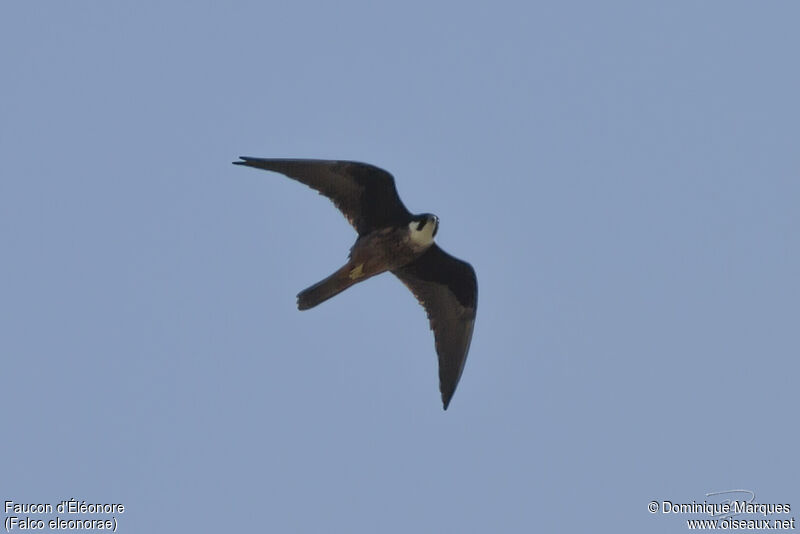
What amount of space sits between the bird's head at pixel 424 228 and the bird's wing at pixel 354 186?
0.20 meters

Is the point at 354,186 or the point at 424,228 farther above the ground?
the point at 354,186

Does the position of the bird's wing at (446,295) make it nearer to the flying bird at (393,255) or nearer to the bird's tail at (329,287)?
the flying bird at (393,255)

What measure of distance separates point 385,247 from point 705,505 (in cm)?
449

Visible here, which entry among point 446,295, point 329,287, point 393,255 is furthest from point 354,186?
point 446,295

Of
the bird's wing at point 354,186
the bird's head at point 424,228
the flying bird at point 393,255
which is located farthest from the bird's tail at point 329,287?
the bird's head at point 424,228

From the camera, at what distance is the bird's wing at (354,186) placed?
42.8 feet

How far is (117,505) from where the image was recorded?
42.9ft

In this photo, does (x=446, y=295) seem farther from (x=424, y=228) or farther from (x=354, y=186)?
(x=354, y=186)

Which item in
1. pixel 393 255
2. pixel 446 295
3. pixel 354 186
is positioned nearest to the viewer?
pixel 354 186

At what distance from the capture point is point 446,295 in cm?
1422

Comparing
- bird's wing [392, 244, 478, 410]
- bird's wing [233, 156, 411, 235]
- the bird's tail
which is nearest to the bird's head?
bird's wing [233, 156, 411, 235]

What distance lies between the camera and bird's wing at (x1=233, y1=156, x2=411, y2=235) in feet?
42.8

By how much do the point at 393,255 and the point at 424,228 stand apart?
53 cm

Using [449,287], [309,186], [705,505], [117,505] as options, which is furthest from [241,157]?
[705,505]
